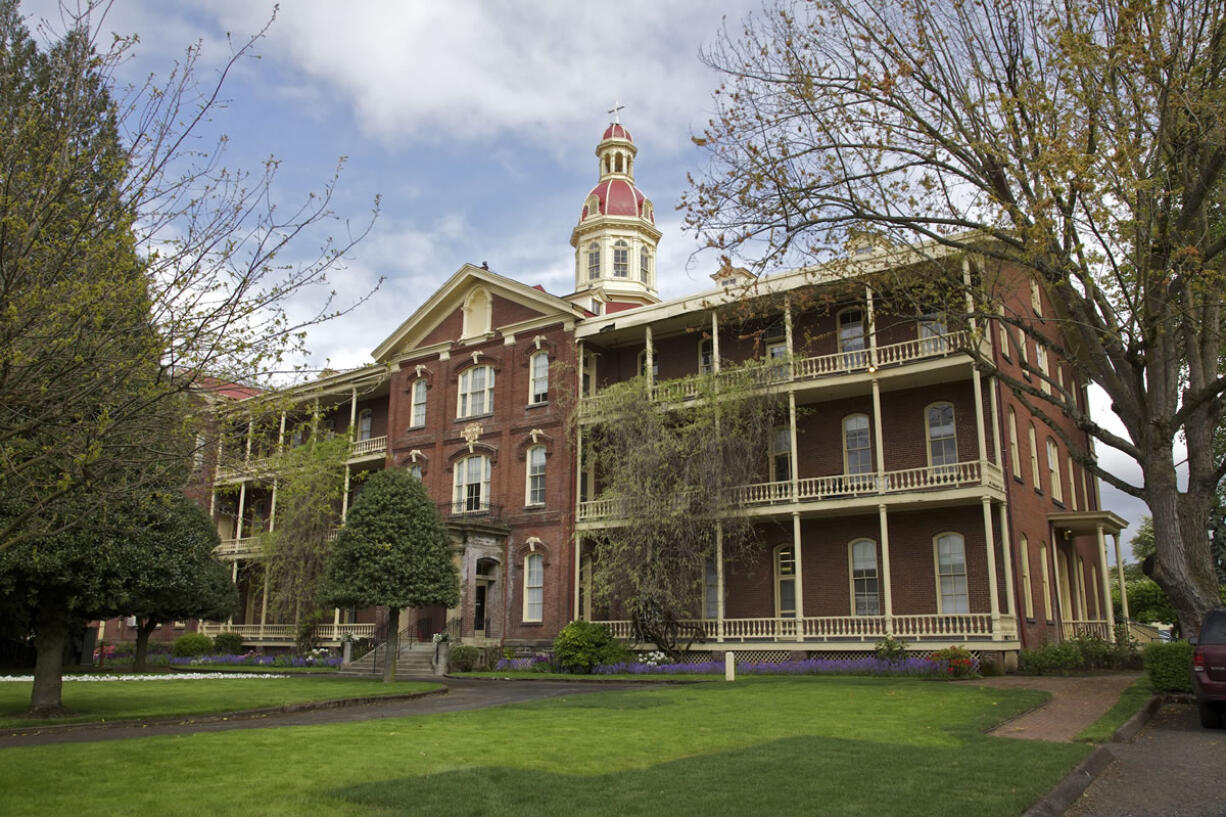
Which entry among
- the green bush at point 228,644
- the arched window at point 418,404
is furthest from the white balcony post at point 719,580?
the green bush at point 228,644

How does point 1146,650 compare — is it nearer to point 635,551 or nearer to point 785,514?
point 785,514

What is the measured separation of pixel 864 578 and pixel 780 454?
430 cm

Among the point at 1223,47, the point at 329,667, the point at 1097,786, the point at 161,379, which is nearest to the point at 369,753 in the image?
the point at 161,379

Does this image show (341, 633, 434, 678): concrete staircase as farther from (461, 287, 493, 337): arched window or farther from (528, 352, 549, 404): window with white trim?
(461, 287, 493, 337): arched window

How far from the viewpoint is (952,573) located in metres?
24.6

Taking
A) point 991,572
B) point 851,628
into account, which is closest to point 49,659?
point 851,628

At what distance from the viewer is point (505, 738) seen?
11445 mm

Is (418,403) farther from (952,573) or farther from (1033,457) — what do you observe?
(1033,457)

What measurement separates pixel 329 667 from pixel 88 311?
83.2 feet

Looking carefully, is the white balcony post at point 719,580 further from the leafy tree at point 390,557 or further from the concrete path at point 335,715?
the leafy tree at point 390,557

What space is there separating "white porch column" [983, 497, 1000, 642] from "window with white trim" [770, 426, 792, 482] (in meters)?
5.98

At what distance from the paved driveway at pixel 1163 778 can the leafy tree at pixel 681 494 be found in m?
13.8

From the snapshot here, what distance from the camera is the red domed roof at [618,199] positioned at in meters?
41.1

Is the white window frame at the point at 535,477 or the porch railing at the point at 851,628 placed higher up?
the white window frame at the point at 535,477
